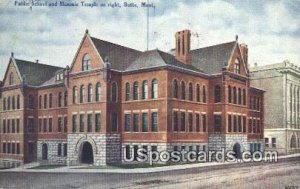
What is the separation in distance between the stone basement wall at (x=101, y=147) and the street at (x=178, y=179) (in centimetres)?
535

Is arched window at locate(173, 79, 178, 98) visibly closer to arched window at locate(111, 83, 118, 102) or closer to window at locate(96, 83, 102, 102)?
arched window at locate(111, 83, 118, 102)


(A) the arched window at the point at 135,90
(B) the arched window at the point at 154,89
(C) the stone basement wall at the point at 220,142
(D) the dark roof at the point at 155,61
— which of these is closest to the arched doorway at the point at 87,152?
(A) the arched window at the point at 135,90

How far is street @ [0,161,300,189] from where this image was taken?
45.3 feet

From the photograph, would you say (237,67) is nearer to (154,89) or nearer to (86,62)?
(154,89)

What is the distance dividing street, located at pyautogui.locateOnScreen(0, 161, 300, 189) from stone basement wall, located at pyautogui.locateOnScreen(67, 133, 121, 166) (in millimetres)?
5346

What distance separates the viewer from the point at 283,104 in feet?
69.1

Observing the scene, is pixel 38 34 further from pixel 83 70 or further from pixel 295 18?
pixel 83 70

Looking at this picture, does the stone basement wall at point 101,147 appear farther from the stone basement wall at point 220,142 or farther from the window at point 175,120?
the stone basement wall at point 220,142

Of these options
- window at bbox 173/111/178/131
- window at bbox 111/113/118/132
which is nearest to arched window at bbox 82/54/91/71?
window at bbox 111/113/118/132

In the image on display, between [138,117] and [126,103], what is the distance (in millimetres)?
1085

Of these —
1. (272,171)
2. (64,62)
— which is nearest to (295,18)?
(272,171)

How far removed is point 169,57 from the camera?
79.0 ft

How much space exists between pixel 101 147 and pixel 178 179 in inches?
335

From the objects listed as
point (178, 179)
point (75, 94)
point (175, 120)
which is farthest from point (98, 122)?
point (178, 179)
